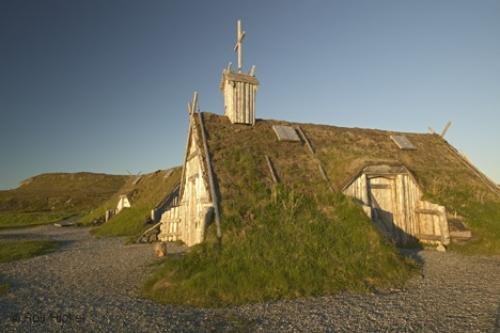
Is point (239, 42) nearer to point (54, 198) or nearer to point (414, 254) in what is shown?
point (414, 254)

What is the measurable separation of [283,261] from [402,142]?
16.3 meters

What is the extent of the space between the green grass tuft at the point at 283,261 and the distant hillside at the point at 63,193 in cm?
5791

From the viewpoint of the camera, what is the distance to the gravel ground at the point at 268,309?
681 cm

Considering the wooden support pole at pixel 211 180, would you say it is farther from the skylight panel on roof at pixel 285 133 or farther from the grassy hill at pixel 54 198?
the grassy hill at pixel 54 198

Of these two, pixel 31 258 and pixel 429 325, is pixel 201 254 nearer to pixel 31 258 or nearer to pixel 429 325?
pixel 429 325

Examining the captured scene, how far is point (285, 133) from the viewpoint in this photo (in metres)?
19.4

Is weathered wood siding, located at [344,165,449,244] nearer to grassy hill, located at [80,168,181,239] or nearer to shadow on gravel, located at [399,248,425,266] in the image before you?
shadow on gravel, located at [399,248,425,266]

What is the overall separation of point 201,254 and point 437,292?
7.23 metres

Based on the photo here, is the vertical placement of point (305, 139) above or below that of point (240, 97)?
below

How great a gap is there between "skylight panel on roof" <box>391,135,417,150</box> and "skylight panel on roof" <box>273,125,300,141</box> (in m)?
7.83

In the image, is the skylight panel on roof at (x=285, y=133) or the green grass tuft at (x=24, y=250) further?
the skylight panel on roof at (x=285, y=133)

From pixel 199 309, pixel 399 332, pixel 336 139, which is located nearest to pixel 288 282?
pixel 199 309

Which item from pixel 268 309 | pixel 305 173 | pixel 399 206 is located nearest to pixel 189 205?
pixel 305 173

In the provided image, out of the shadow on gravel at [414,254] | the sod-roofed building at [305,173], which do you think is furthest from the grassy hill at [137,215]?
the shadow on gravel at [414,254]
